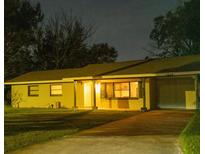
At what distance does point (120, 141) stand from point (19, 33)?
1047 inches

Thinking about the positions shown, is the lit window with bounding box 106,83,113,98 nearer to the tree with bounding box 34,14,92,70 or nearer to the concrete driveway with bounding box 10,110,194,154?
the concrete driveway with bounding box 10,110,194,154

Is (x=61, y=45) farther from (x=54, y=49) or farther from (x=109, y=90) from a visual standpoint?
(x=109, y=90)

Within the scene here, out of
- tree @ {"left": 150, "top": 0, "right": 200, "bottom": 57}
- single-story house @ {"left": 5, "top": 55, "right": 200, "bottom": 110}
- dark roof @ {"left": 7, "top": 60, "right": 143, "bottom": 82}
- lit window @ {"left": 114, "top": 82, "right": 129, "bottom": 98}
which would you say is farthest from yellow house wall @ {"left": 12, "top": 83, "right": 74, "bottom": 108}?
tree @ {"left": 150, "top": 0, "right": 200, "bottom": 57}

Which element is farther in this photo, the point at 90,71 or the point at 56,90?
the point at 56,90

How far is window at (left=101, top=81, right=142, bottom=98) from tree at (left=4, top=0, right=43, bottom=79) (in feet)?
40.9

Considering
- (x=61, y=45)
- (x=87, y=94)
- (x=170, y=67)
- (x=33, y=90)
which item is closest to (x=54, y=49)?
(x=61, y=45)

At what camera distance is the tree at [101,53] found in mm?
44312

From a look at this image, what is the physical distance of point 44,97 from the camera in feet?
90.3

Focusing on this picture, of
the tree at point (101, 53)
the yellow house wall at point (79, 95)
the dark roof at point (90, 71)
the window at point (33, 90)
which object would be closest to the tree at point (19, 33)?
the dark roof at point (90, 71)

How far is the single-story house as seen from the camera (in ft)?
67.4

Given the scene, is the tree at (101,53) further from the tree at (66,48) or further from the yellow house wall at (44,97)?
the yellow house wall at (44,97)

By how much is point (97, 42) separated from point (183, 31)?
1330 cm

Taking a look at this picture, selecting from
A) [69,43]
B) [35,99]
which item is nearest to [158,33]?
[69,43]
